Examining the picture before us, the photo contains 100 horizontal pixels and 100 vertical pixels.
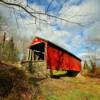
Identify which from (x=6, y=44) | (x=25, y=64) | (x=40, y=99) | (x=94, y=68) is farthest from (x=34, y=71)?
(x=6, y=44)

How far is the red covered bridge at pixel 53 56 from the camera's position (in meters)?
22.6

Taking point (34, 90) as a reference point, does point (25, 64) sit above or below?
above

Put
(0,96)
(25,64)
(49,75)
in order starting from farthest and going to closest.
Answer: (25,64)
(49,75)
(0,96)

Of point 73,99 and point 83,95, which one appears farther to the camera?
point 83,95

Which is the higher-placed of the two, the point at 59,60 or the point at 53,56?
the point at 53,56

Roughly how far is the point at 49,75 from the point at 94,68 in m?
27.3

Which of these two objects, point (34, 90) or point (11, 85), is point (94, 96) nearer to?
point (34, 90)

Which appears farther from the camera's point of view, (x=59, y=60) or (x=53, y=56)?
(x=59, y=60)

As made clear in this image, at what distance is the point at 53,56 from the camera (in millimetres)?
23578

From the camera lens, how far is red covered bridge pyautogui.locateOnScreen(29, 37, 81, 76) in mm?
22623

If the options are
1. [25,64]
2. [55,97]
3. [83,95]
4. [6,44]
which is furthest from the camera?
[6,44]

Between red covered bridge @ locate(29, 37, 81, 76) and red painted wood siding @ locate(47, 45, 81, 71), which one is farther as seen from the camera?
red painted wood siding @ locate(47, 45, 81, 71)

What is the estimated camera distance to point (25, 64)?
23.6 m

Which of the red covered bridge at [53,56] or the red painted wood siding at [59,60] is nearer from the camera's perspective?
the red covered bridge at [53,56]
